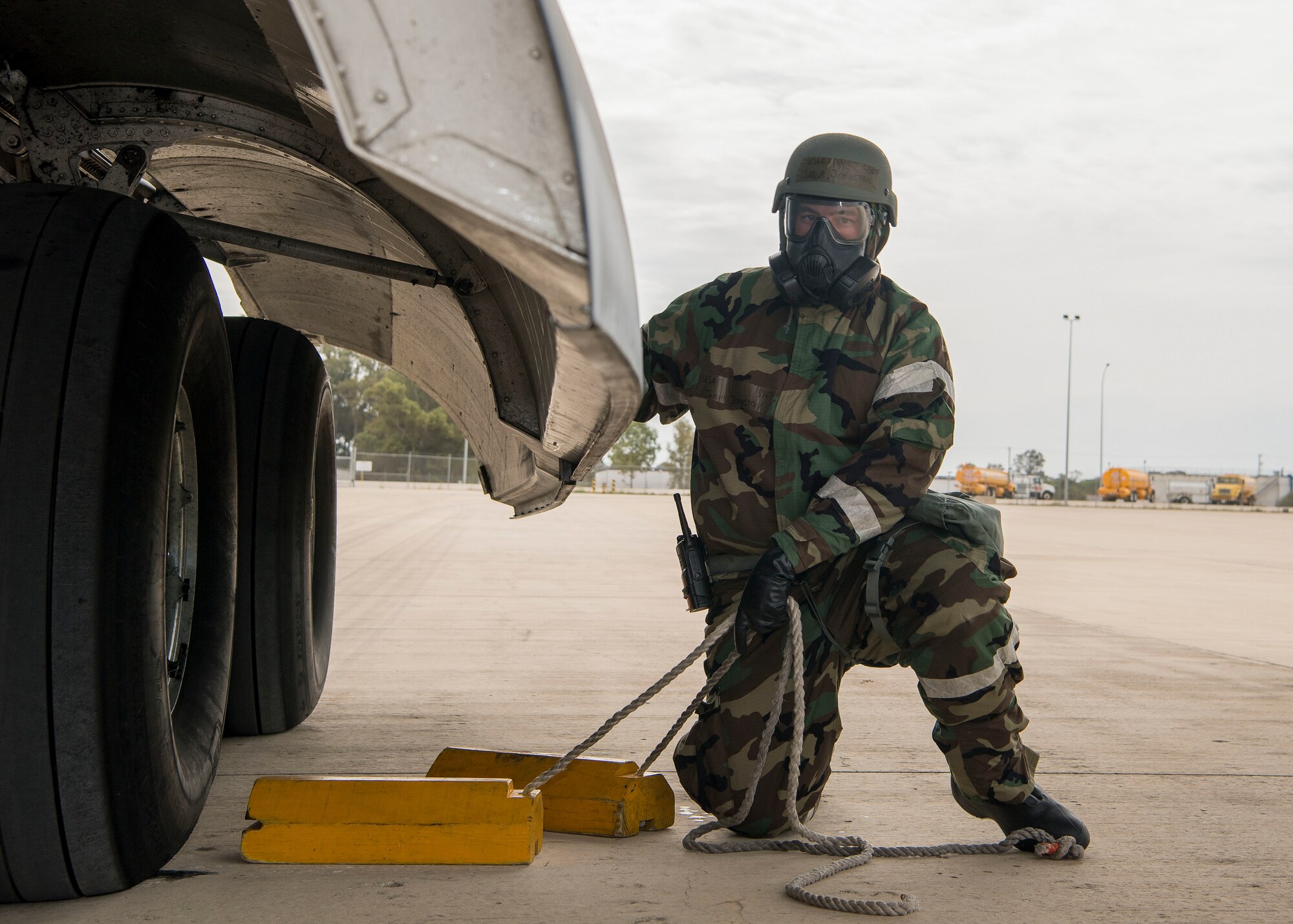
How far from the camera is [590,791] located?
2676 mm

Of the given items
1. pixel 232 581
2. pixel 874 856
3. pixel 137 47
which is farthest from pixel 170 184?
pixel 874 856

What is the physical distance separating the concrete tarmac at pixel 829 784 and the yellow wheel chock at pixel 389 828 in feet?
0.16

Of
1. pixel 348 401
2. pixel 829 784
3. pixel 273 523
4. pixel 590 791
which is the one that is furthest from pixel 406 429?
pixel 590 791

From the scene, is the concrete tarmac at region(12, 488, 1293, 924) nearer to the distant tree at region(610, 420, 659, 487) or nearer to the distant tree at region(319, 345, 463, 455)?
the distant tree at region(319, 345, 463, 455)

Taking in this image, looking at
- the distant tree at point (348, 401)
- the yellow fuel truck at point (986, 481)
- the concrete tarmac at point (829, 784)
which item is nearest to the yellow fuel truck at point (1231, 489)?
the yellow fuel truck at point (986, 481)

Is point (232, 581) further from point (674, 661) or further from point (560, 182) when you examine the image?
point (674, 661)

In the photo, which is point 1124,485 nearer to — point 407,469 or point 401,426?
point 407,469

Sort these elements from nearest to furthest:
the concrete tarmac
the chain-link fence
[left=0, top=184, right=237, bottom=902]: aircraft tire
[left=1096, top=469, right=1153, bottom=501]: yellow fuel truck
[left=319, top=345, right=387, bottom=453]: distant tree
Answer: [left=0, top=184, right=237, bottom=902]: aircraft tire → the concrete tarmac → the chain-link fence → [left=1096, top=469, right=1153, bottom=501]: yellow fuel truck → [left=319, top=345, right=387, bottom=453]: distant tree

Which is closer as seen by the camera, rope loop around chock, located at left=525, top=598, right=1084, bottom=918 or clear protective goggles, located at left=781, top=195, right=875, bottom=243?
rope loop around chock, located at left=525, top=598, right=1084, bottom=918

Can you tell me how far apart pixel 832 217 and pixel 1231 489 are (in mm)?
64800

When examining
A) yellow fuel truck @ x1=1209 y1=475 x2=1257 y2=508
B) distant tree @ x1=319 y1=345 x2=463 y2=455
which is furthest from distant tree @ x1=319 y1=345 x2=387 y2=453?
yellow fuel truck @ x1=1209 y1=475 x2=1257 y2=508

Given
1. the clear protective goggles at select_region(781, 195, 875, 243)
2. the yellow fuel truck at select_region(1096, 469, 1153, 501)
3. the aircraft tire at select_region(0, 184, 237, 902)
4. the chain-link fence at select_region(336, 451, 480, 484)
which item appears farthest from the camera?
the yellow fuel truck at select_region(1096, 469, 1153, 501)

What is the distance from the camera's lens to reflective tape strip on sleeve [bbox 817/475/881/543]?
8.87ft

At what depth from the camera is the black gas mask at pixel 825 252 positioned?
111 inches
